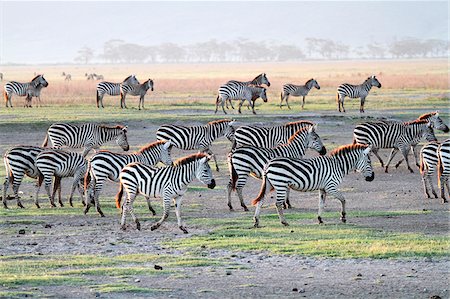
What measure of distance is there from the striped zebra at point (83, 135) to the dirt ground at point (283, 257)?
1.58 m

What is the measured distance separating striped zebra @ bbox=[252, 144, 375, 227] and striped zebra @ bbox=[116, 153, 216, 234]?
32.9 inches

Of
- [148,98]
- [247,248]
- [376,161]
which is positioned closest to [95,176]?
[247,248]

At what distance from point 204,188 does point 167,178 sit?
4243 mm

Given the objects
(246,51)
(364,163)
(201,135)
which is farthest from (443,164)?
(246,51)

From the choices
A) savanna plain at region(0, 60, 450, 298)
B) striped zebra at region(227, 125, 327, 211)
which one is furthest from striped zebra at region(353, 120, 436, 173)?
striped zebra at region(227, 125, 327, 211)

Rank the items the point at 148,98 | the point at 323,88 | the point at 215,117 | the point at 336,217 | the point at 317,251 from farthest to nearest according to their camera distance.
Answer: the point at 323,88 < the point at 148,98 < the point at 215,117 < the point at 336,217 < the point at 317,251

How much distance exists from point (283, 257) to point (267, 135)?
7209mm

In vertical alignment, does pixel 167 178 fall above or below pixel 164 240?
above

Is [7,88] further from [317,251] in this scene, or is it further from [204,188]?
[317,251]

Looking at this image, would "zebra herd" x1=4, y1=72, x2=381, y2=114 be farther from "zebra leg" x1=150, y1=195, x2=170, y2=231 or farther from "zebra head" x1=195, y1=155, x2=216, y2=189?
"zebra leg" x1=150, y1=195, x2=170, y2=231

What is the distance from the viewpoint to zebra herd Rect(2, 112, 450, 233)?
1159cm

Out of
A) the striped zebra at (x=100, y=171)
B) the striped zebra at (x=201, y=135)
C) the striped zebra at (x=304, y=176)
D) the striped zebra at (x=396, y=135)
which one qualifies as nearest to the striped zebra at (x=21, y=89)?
the striped zebra at (x=201, y=135)

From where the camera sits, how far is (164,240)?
1089cm

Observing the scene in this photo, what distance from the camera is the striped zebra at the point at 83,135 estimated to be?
57.5 ft
